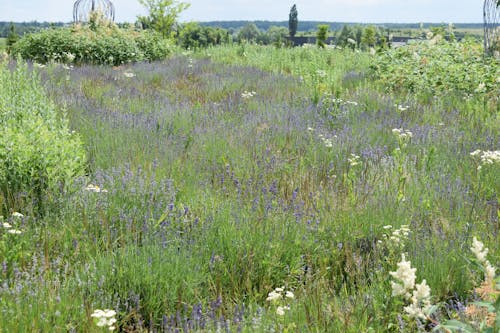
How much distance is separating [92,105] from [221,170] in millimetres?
2669

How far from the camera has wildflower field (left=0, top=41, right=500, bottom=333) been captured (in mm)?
2439

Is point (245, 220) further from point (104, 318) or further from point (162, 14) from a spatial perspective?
point (162, 14)

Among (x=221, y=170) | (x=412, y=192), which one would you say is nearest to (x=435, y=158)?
(x=412, y=192)

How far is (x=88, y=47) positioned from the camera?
12930 millimetres

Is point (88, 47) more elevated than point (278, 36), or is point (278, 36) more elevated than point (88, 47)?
point (278, 36)

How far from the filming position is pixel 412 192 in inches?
155

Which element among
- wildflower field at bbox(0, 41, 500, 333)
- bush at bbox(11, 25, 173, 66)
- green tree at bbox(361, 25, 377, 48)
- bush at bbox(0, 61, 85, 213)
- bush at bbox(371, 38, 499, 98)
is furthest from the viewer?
green tree at bbox(361, 25, 377, 48)

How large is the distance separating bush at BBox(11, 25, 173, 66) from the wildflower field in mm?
6694

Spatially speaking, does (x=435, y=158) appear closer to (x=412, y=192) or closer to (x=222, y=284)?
(x=412, y=192)

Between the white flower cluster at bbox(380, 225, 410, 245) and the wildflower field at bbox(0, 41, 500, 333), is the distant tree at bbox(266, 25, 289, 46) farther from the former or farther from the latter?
the white flower cluster at bbox(380, 225, 410, 245)

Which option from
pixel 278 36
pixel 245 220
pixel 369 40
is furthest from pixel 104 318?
pixel 369 40

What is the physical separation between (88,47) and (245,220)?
1093 centimetres

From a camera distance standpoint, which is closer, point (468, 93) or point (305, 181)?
point (305, 181)

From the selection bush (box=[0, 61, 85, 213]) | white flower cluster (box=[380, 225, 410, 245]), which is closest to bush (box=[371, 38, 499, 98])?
white flower cluster (box=[380, 225, 410, 245])
